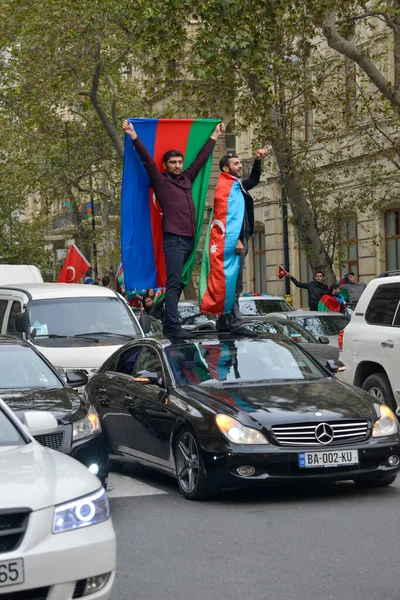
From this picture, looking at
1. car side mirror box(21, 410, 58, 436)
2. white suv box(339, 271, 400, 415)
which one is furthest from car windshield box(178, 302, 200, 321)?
car side mirror box(21, 410, 58, 436)

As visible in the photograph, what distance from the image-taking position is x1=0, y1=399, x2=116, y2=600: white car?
18.5 feet

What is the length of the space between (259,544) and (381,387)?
6.55 metres

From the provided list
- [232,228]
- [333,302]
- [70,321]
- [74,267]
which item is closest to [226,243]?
[232,228]

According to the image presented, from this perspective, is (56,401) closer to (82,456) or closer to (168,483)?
(82,456)

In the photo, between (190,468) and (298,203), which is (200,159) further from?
(298,203)

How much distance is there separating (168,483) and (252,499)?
1.46 metres

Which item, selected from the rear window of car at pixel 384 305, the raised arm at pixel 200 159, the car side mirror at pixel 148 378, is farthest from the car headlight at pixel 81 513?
the rear window of car at pixel 384 305

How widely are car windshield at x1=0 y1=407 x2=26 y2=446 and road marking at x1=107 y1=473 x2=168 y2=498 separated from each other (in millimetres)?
3834

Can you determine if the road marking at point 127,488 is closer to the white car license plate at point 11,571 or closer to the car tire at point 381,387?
the car tire at point 381,387

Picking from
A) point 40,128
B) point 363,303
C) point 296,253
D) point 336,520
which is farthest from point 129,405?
point 296,253

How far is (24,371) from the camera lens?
1107 cm

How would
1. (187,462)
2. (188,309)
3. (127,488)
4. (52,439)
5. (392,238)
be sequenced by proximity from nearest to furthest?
(52,439) → (187,462) → (127,488) → (188,309) → (392,238)

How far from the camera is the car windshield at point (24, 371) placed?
10898 millimetres

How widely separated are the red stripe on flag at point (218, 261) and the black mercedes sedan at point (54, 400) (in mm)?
1624
